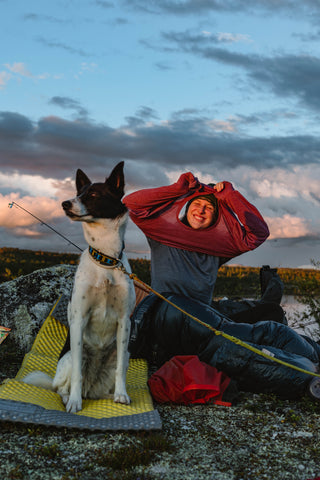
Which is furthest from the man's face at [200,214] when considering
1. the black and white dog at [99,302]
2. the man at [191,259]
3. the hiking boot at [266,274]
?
the hiking boot at [266,274]

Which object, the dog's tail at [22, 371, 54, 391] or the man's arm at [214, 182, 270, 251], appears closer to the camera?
the dog's tail at [22, 371, 54, 391]

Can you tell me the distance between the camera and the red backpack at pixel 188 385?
4.30 meters

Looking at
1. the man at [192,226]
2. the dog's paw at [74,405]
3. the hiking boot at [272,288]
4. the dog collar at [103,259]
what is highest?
the man at [192,226]

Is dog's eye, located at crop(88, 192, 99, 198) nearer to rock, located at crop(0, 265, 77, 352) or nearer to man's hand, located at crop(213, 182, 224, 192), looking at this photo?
man's hand, located at crop(213, 182, 224, 192)

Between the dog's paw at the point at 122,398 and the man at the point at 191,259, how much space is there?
1.24m

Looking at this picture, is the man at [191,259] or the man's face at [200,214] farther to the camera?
the man's face at [200,214]

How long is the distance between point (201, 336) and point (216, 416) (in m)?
1.04

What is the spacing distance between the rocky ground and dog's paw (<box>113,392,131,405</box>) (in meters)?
0.37

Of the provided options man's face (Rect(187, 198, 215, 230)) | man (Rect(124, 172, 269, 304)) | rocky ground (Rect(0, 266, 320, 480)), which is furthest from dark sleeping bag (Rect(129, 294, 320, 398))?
man's face (Rect(187, 198, 215, 230))

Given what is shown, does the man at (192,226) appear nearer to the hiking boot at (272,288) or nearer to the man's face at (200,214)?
the man's face at (200,214)

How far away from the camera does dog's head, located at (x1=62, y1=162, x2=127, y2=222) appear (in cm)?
369

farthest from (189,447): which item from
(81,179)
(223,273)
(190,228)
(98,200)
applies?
(223,273)

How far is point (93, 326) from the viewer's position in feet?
13.0

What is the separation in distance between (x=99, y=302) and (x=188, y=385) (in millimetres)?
1230
